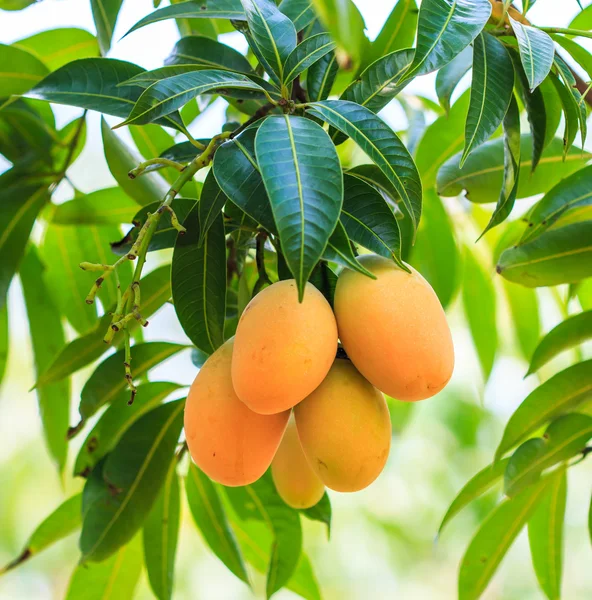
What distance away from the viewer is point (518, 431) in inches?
36.2

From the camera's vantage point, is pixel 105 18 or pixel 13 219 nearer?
pixel 105 18

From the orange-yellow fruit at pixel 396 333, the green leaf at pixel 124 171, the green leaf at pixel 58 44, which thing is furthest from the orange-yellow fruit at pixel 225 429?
the green leaf at pixel 58 44

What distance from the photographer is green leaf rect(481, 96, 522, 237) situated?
2.33ft

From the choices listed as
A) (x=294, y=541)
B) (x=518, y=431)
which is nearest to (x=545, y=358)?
(x=518, y=431)

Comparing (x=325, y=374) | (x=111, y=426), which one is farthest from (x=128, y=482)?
(x=325, y=374)

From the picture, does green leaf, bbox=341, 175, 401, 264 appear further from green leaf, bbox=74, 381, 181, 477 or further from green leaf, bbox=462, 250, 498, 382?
green leaf, bbox=462, 250, 498, 382

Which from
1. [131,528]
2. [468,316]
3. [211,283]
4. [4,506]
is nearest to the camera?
[211,283]

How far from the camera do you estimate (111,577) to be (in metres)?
1.08

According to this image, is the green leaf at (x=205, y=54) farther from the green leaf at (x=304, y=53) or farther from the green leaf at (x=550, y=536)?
the green leaf at (x=550, y=536)

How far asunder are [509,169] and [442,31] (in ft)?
0.65

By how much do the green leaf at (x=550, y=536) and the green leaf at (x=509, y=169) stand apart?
19.6 inches

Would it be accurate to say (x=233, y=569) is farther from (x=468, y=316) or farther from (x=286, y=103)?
(x=286, y=103)

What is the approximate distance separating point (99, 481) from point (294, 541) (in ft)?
0.91

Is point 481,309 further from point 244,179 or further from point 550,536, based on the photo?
point 244,179
